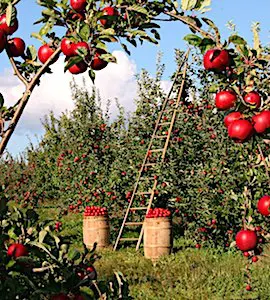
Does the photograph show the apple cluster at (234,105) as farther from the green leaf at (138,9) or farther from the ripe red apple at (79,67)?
the ripe red apple at (79,67)

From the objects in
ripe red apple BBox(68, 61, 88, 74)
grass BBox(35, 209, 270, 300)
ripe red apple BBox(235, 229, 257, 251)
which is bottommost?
grass BBox(35, 209, 270, 300)

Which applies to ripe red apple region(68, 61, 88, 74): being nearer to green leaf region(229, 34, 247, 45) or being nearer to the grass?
green leaf region(229, 34, 247, 45)

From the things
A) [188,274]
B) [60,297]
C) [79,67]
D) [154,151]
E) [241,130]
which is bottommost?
[188,274]

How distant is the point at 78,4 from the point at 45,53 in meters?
0.18

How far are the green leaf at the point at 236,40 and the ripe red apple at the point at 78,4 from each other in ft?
1.36

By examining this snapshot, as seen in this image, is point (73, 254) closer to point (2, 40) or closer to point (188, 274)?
point (2, 40)

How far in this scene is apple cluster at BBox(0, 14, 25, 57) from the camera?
1.56 meters

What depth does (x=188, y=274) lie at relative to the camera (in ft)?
18.7

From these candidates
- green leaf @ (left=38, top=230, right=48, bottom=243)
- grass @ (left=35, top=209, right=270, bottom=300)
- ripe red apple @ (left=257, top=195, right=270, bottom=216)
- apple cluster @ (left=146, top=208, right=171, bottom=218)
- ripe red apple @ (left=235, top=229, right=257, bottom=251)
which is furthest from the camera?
apple cluster @ (left=146, top=208, right=171, bottom=218)

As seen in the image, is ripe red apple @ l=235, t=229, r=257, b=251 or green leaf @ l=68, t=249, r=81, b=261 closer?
green leaf @ l=68, t=249, r=81, b=261

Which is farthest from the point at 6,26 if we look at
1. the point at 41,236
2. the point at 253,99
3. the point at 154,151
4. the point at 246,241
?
the point at 154,151

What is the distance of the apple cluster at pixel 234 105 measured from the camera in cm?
158

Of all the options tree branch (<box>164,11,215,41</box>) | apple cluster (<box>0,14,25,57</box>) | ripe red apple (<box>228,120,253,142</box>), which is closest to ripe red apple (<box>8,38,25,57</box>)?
apple cluster (<box>0,14,25,57</box>)

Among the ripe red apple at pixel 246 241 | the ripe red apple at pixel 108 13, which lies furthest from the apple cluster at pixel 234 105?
the ripe red apple at pixel 246 241
